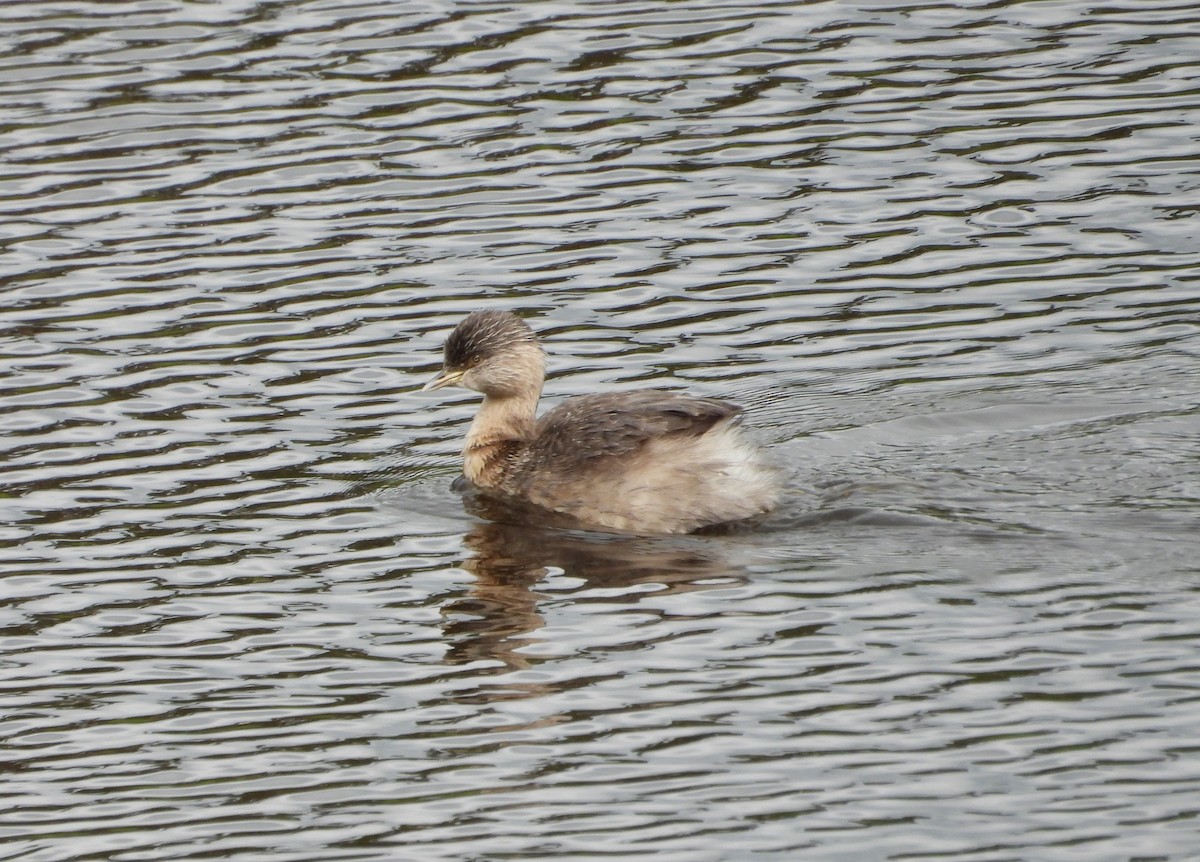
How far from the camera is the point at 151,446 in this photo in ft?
38.0

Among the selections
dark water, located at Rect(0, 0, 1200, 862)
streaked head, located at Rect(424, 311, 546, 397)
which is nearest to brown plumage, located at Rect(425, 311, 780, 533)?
streaked head, located at Rect(424, 311, 546, 397)

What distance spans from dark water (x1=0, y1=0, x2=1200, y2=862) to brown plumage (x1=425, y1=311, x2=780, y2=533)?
27 centimetres

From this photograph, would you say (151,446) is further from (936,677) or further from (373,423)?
(936,677)

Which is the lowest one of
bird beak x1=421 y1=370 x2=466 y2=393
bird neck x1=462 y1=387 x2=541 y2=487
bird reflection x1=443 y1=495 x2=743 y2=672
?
bird reflection x1=443 y1=495 x2=743 y2=672

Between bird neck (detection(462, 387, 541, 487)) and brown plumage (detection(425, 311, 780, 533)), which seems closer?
brown plumage (detection(425, 311, 780, 533))

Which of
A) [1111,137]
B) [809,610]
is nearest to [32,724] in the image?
[809,610]

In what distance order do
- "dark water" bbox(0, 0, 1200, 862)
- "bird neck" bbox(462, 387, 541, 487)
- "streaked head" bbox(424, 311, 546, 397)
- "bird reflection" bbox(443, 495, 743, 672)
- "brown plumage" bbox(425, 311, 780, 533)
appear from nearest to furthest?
"dark water" bbox(0, 0, 1200, 862) < "bird reflection" bbox(443, 495, 743, 672) < "brown plumage" bbox(425, 311, 780, 533) < "bird neck" bbox(462, 387, 541, 487) < "streaked head" bbox(424, 311, 546, 397)

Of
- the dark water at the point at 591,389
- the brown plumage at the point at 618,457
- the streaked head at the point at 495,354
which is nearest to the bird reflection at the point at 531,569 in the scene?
the dark water at the point at 591,389

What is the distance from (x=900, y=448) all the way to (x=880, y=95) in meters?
5.86

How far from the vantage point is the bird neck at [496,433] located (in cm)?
1135

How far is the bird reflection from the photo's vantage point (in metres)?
9.12

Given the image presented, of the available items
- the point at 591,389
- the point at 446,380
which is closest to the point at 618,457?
the point at 446,380

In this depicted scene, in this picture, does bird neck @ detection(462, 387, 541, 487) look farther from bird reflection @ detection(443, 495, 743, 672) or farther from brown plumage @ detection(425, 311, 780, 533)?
bird reflection @ detection(443, 495, 743, 672)

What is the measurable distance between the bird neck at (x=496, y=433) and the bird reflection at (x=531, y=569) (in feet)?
0.81
